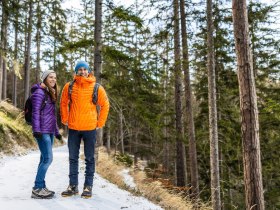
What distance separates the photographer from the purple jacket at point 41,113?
17.2 feet

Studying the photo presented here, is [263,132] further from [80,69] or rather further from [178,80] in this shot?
[80,69]

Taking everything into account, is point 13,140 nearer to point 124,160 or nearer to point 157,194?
point 157,194

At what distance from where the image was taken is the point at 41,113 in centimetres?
536

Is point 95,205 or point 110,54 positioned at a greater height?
point 110,54

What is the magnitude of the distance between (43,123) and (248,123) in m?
4.00

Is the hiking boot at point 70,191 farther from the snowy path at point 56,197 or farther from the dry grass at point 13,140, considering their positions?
the dry grass at point 13,140

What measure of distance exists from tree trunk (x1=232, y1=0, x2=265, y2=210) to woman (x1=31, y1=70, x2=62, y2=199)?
12.5 feet

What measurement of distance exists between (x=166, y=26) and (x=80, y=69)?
9.25m

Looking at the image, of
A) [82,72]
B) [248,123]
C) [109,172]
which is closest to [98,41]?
[109,172]

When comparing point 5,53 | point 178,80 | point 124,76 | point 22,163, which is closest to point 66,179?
point 22,163

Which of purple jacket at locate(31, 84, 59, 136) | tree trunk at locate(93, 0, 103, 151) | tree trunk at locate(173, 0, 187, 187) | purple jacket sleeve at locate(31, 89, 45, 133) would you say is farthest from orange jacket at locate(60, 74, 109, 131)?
tree trunk at locate(173, 0, 187, 187)

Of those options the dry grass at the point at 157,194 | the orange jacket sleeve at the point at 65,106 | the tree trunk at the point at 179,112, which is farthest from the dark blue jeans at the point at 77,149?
the tree trunk at the point at 179,112

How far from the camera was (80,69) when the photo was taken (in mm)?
5543

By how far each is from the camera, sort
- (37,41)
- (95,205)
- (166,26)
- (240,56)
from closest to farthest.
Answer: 1. (95,205)
2. (240,56)
3. (166,26)
4. (37,41)
